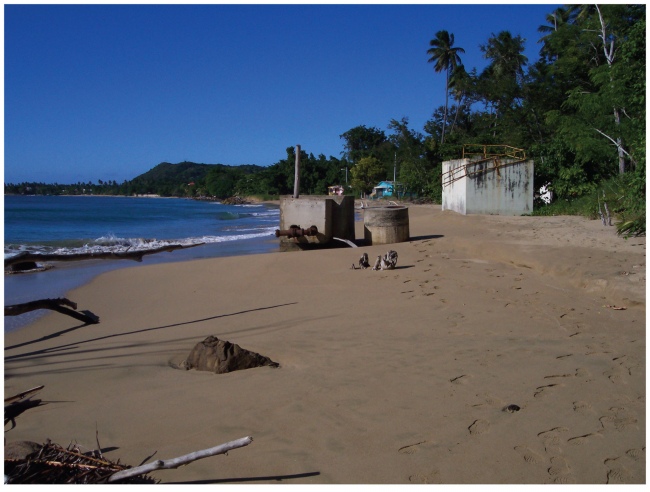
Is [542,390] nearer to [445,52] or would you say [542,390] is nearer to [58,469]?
[58,469]

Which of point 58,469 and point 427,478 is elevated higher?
point 58,469

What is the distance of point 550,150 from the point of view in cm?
2341

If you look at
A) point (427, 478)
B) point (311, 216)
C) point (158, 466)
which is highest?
point (311, 216)

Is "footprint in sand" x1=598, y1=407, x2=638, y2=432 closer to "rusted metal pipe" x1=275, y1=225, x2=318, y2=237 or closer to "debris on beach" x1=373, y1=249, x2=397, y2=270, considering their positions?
"debris on beach" x1=373, y1=249, x2=397, y2=270

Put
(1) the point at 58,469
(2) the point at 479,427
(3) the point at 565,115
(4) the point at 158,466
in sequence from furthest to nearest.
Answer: (3) the point at 565,115, (2) the point at 479,427, (1) the point at 58,469, (4) the point at 158,466

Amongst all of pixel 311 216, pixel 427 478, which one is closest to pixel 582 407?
pixel 427 478

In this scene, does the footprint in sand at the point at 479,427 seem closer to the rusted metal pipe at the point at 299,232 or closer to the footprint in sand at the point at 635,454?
the footprint in sand at the point at 635,454

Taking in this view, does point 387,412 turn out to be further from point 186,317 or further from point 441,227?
point 441,227

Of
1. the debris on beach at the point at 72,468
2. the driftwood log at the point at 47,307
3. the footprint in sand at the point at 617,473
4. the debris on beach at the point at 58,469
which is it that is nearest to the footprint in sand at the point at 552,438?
the footprint in sand at the point at 617,473

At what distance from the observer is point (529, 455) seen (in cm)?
326

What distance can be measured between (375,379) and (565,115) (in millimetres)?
26096

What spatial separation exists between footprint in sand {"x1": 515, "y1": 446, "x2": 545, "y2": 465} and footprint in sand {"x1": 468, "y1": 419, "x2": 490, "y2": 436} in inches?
10.2

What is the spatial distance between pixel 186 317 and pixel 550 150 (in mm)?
19804

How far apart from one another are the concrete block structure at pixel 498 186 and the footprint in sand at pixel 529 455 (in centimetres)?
2022
